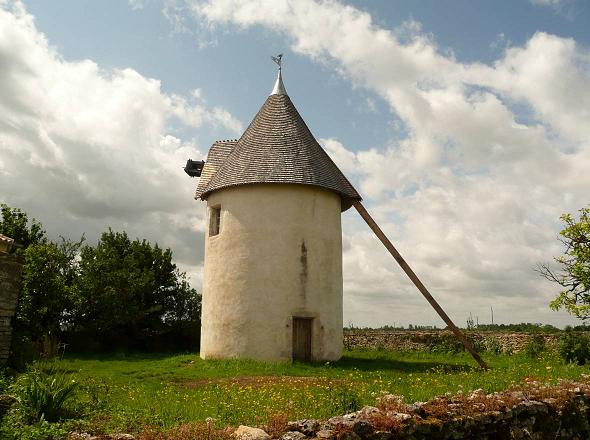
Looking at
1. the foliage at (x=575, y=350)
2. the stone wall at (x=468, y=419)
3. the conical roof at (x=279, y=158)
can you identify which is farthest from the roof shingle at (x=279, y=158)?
the stone wall at (x=468, y=419)

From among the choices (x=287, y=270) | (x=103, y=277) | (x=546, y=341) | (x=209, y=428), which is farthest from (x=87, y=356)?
(x=546, y=341)

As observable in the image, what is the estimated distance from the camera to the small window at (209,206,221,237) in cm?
1906

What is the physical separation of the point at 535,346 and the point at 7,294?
64.5 ft

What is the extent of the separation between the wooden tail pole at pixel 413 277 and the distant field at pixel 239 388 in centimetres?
79

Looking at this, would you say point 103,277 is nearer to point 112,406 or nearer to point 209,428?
point 112,406

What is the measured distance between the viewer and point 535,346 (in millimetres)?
22219

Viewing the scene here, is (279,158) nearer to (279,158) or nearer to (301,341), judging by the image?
(279,158)

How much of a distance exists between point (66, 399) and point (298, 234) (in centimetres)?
1023

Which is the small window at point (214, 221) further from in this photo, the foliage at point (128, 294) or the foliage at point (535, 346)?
the foliage at point (535, 346)

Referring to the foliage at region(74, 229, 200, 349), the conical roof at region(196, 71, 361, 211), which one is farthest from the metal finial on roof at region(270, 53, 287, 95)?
the foliage at region(74, 229, 200, 349)

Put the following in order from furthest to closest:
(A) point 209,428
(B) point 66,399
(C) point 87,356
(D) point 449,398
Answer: (C) point 87,356
(B) point 66,399
(D) point 449,398
(A) point 209,428

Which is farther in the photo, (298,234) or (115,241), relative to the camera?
(115,241)

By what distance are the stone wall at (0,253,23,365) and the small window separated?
7299 mm

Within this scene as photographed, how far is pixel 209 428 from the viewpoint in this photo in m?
5.80
